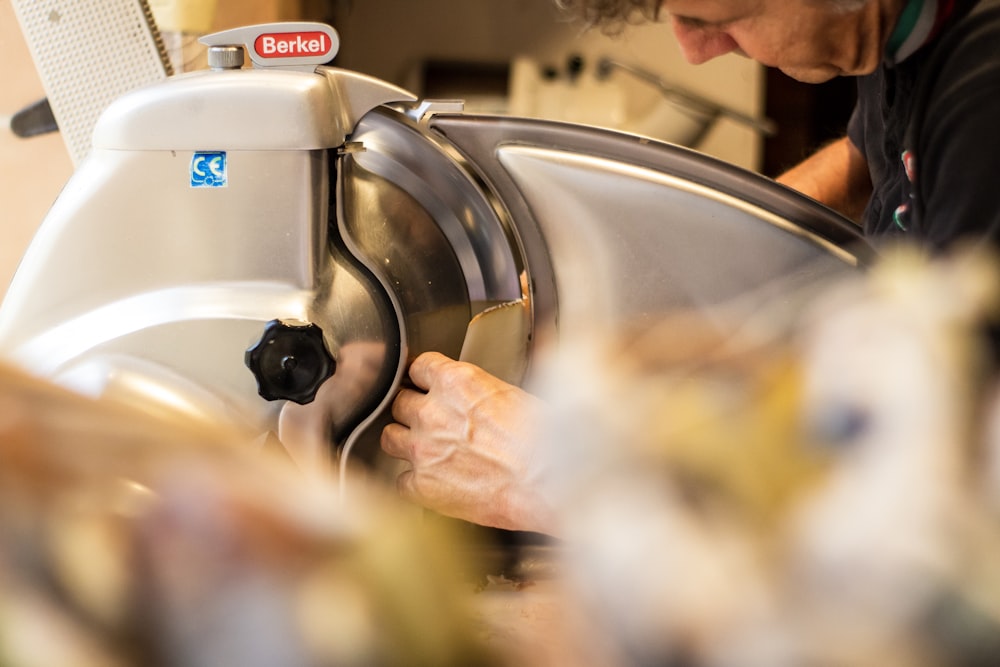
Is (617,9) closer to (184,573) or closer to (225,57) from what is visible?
(225,57)

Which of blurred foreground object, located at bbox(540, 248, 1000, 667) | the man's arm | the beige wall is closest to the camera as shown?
blurred foreground object, located at bbox(540, 248, 1000, 667)

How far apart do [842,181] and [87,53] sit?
35.9 inches

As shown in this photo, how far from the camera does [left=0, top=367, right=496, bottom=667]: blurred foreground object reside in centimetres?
26

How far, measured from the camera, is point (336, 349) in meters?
0.73

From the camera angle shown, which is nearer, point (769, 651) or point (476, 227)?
point (769, 651)

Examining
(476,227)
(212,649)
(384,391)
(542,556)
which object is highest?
(212,649)

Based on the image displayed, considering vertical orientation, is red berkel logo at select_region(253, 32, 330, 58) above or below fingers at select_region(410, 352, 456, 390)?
above

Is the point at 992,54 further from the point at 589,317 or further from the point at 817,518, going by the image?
the point at 817,518

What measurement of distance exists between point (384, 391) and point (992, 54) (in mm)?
500

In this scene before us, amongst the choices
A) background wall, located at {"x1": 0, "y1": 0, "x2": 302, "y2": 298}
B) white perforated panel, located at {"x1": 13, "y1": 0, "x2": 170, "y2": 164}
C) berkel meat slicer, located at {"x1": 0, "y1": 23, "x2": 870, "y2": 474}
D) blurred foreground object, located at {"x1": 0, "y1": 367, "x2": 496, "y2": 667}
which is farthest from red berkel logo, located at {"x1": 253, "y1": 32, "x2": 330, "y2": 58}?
background wall, located at {"x1": 0, "y1": 0, "x2": 302, "y2": 298}

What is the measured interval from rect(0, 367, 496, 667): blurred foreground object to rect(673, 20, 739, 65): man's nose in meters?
0.61

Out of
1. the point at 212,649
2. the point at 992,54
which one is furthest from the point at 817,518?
the point at 992,54

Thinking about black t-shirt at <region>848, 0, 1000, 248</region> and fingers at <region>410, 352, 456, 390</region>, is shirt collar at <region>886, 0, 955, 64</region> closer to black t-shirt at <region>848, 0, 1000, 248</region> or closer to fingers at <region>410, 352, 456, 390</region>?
black t-shirt at <region>848, 0, 1000, 248</region>

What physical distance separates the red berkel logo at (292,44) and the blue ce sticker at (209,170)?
100 millimetres
